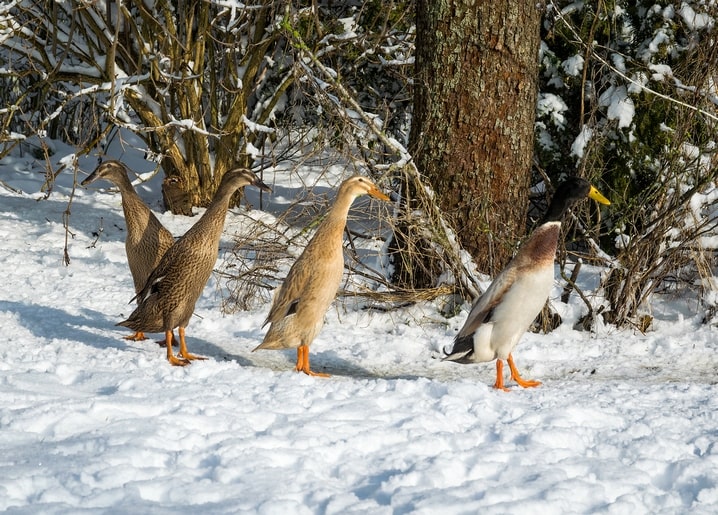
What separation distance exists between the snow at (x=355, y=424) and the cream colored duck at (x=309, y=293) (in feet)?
1.23

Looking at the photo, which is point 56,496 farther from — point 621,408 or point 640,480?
point 621,408

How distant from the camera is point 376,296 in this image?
717 cm

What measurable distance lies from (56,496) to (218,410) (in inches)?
43.7

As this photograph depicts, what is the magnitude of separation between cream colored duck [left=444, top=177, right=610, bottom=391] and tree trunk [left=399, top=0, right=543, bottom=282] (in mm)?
1483

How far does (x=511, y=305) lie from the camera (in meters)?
5.28

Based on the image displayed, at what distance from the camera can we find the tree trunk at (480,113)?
6910 millimetres

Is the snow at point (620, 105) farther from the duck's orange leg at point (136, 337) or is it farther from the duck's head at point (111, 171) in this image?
the duck's orange leg at point (136, 337)

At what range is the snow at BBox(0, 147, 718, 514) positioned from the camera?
3.46 metres

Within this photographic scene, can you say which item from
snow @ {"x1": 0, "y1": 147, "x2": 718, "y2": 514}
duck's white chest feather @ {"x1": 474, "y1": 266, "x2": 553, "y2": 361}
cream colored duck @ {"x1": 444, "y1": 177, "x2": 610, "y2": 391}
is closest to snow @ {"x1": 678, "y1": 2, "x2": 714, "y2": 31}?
snow @ {"x1": 0, "y1": 147, "x2": 718, "y2": 514}

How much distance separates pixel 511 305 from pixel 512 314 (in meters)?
0.05

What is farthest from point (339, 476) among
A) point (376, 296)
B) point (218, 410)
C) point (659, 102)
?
point (659, 102)

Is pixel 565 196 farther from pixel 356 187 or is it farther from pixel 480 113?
pixel 480 113

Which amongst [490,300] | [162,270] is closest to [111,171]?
[162,270]

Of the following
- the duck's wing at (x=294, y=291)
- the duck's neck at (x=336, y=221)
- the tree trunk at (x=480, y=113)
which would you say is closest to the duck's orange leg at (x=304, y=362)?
the duck's wing at (x=294, y=291)
